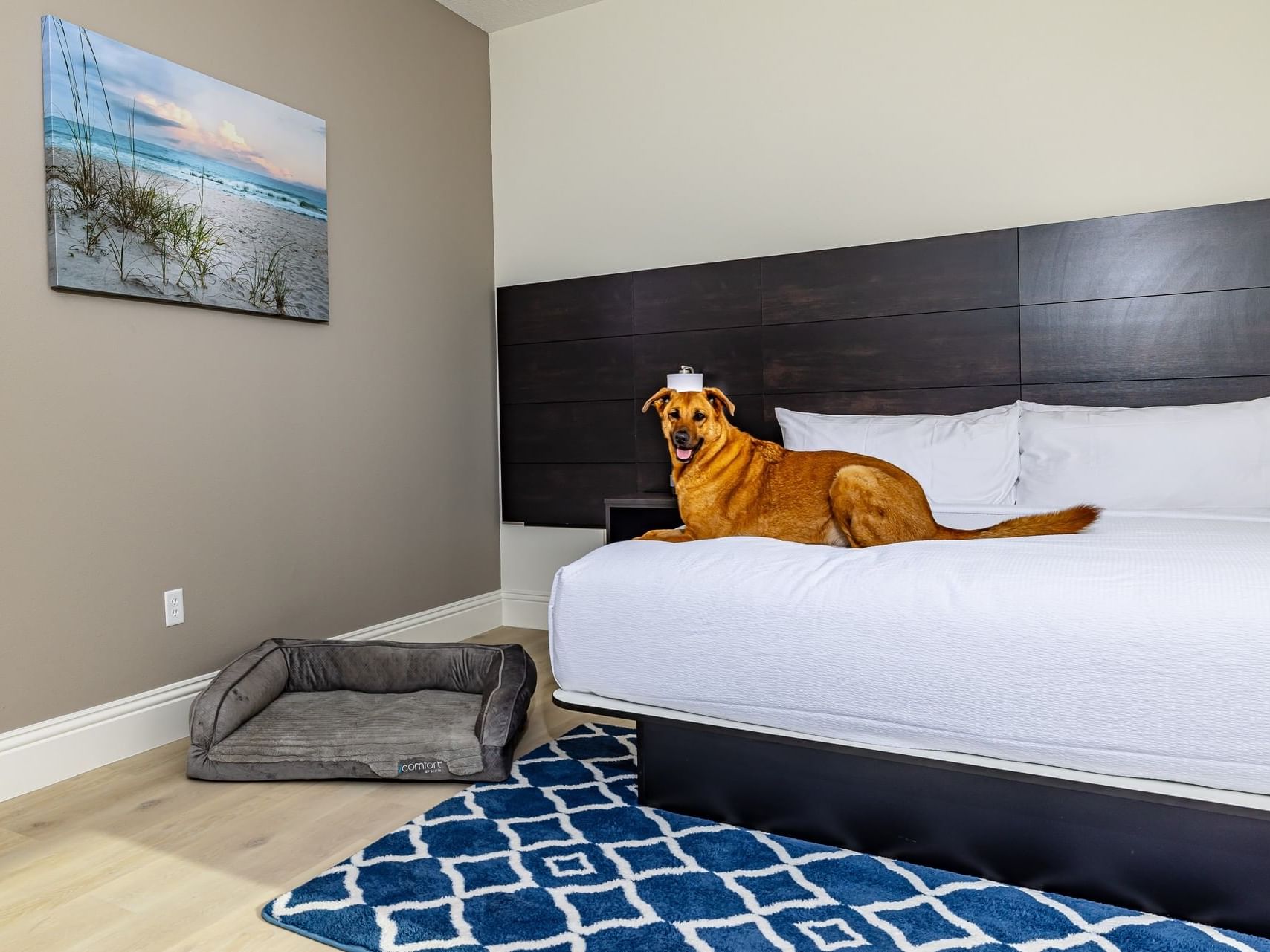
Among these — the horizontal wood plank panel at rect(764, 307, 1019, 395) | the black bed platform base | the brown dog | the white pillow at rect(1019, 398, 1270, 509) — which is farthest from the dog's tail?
the horizontal wood plank panel at rect(764, 307, 1019, 395)

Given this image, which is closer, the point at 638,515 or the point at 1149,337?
the point at 1149,337

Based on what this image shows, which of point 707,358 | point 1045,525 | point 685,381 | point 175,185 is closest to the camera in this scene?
point 1045,525

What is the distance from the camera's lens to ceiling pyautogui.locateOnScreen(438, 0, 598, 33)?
3.85 meters

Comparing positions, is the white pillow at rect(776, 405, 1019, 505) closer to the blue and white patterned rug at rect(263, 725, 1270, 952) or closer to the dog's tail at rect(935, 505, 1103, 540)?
the dog's tail at rect(935, 505, 1103, 540)

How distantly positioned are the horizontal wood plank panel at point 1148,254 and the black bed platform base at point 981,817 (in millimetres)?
1958

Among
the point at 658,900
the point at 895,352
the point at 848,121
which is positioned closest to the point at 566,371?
the point at 895,352

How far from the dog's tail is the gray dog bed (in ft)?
4.19

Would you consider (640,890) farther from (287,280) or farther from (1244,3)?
(1244,3)

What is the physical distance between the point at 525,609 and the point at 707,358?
1514 millimetres

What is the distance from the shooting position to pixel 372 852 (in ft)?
6.16

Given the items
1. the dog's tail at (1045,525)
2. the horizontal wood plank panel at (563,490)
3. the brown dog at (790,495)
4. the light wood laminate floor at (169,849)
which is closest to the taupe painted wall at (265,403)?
the horizontal wood plank panel at (563,490)

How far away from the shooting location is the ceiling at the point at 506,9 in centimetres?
385

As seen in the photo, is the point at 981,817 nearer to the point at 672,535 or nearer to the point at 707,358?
the point at 672,535

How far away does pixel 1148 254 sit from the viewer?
2.88m
